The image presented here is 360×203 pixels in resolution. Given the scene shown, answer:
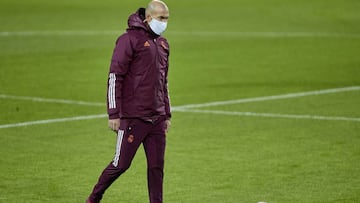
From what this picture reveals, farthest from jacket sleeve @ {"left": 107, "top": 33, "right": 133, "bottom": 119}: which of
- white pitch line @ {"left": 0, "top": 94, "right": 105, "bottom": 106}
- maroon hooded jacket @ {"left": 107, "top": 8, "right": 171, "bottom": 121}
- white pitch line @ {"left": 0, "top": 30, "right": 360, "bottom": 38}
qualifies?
white pitch line @ {"left": 0, "top": 30, "right": 360, "bottom": 38}

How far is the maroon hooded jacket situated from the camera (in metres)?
12.5

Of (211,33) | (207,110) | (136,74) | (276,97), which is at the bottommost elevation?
(136,74)

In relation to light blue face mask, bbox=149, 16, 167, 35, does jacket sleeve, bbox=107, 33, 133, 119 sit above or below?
below

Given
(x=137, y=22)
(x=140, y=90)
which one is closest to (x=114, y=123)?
Result: (x=140, y=90)

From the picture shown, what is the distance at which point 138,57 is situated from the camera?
1262cm

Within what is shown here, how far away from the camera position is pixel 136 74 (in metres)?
12.6

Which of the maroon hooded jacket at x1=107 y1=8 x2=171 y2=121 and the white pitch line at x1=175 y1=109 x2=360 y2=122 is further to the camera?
the white pitch line at x1=175 y1=109 x2=360 y2=122

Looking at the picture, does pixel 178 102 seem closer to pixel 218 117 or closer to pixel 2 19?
pixel 218 117

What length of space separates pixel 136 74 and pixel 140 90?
0.17 m

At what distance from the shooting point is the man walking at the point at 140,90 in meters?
12.6

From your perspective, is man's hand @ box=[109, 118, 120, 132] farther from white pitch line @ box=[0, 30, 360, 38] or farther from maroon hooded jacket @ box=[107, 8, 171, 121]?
white pitch line @ box=[0, 30, 360, 38]

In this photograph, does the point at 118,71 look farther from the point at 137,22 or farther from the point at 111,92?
the point at 137,22

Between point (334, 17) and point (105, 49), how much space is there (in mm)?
11661

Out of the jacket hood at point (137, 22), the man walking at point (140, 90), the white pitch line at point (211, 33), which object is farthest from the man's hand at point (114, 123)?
the white pitch line at point (211, 33)
